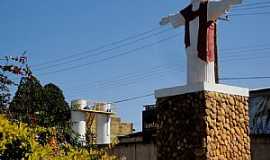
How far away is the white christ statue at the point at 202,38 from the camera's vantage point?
11156 millimetres

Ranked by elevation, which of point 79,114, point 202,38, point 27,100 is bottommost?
point 27,100

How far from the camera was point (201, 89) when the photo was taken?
432 inches

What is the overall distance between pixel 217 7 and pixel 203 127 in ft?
7.57

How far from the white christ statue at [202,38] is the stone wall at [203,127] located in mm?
477

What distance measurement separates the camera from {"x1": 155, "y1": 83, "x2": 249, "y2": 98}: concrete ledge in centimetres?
1101

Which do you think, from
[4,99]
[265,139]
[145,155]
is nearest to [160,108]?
[4,99]

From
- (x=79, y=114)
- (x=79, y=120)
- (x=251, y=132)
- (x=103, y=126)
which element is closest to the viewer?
(x=79, y=120)

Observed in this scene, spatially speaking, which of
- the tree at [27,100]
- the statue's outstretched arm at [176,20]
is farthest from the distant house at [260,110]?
the tree at [27,100]

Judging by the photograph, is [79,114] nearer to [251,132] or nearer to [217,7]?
[251,132]

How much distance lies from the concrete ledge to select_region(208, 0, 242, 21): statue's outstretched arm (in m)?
1.32

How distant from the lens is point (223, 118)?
1120 cm

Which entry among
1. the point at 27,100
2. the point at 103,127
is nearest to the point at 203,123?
the point at 27,100

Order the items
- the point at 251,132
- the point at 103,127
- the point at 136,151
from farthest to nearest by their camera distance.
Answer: the point at 103,127 → the point at 251,132 → the point at 136,151

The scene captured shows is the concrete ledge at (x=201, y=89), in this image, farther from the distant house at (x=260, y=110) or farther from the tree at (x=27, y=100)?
the distant house at (x=260, y=110)
